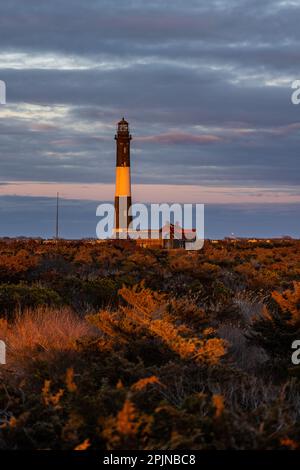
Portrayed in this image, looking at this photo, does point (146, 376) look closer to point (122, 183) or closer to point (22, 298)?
point (22, 298)

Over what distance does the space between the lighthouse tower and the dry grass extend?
44.6 meters

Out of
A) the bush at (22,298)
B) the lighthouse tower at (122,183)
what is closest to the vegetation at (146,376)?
the bush at (22,298)

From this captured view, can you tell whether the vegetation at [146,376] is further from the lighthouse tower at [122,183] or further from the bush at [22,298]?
the lighthouse tower at [122,183]

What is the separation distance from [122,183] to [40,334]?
46964mm

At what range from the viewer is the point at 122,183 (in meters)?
55.2

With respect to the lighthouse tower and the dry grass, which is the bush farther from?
the lighthouse tower

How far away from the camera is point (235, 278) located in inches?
752

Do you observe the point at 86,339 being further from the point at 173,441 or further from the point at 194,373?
the point at 173,441

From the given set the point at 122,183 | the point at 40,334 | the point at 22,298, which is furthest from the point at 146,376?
the point at 122,183

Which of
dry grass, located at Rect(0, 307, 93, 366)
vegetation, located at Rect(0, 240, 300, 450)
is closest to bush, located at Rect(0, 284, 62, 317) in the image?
vegetation, located at Rect(0, 240, 300, 450)

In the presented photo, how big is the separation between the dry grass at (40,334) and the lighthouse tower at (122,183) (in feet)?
146

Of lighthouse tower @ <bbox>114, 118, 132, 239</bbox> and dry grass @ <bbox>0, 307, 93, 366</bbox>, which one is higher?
lighthouse tower @ <bbox>114, 118, 132, 239</bbox>

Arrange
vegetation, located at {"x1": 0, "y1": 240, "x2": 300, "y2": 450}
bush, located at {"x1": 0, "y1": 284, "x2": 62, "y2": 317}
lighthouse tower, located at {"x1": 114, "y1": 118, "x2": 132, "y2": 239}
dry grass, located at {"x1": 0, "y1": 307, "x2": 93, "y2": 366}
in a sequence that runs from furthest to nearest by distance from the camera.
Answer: lighthouse tower, located at {"x1": 114, "y1": 118, "x2": 132, "y2": 239} → bush, located at {"x1": 0, "y1": 284, "x2": 62, "y2": 317} → dry grass, located at {"x1": 0, "y1": 307, "x2": 93, "y2": 366} → vegetation, located at {"x1": 0, "y1": 240, "x2": 300, "y2": 450}

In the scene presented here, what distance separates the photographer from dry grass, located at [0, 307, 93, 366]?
7809 millimetres
